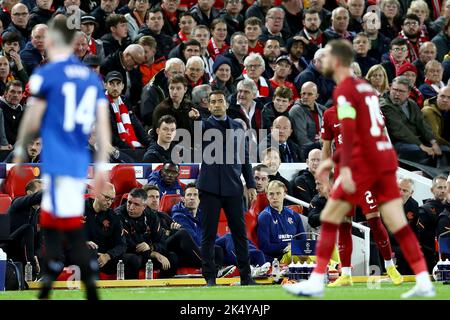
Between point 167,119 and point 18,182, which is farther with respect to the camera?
point 167,119

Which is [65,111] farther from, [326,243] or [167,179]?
[167,179]

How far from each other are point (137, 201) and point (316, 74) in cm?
549

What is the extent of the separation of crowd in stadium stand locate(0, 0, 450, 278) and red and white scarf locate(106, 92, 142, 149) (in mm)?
20

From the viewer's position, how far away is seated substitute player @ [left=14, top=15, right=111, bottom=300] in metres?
9.01

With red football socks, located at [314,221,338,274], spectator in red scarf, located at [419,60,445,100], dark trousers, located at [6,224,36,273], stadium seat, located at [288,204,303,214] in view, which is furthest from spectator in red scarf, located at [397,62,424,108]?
red football socks, located at [314,221,338,274]

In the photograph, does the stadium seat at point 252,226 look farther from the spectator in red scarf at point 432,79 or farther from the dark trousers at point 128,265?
the spectator in red scarf at point 432,79

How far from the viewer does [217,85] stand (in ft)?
58.6

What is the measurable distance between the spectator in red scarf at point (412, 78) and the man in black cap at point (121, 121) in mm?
5175

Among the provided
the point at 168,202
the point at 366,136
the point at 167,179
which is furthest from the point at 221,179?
the point at 366,136

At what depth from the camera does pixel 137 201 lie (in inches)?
576

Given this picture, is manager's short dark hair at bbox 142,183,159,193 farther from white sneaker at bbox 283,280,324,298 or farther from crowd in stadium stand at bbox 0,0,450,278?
white sneaker at bbox 283,280,324,298

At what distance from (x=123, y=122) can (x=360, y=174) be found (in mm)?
7015
